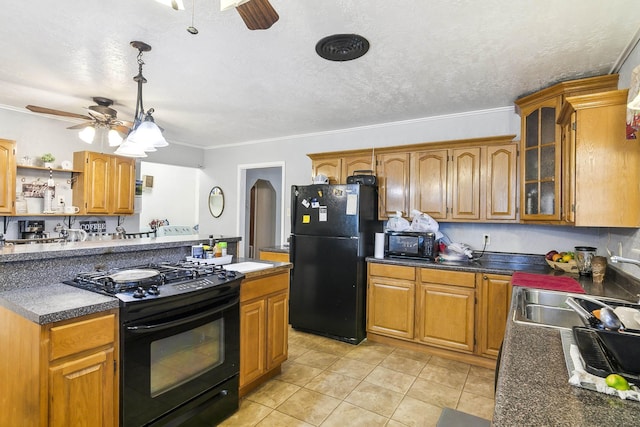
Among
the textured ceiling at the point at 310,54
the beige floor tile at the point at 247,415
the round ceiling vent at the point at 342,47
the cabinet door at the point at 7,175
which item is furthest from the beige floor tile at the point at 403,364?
the cabinet door at the point at 7,175

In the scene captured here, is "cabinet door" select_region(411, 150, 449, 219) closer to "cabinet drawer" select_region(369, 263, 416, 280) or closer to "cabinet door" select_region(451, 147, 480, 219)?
"cabinet door" select_region(451, 147, 480, 219)

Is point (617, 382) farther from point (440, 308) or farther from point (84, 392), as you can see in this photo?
point (440, 308)

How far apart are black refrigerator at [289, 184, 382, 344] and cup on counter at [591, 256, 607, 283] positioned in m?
1.87

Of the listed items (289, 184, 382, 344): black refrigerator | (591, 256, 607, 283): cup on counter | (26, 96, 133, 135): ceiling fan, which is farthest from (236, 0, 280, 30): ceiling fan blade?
(591, 256, 607, 283): cup on counter

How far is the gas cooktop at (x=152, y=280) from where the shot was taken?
165 cm

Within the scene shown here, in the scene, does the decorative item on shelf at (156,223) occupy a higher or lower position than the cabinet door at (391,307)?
higher

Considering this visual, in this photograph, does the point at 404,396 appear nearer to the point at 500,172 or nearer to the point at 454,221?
the point at 454,221

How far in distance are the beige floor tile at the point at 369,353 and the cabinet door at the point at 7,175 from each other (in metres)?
3.83

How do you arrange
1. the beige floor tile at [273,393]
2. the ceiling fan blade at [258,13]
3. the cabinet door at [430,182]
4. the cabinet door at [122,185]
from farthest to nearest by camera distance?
the cabinet door at [122,185] < the cabinet door at [430,182] < the beige floor tile at [273,393] < the ceiling fan blade at [258,13]

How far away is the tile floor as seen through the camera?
2.17 metres

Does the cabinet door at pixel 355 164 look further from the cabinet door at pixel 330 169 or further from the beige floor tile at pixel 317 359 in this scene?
the beige floor tile at pixel 317 359

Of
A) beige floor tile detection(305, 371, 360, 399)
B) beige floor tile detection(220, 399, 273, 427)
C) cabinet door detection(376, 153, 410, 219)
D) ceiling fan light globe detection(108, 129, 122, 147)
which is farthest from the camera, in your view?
cabinet door detection(376, 153, 410, 219)

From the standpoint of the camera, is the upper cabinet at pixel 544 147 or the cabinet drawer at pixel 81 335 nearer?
the cabinet drawer at pixel 81 335

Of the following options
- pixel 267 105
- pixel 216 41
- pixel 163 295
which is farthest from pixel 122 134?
pixel 163 295
